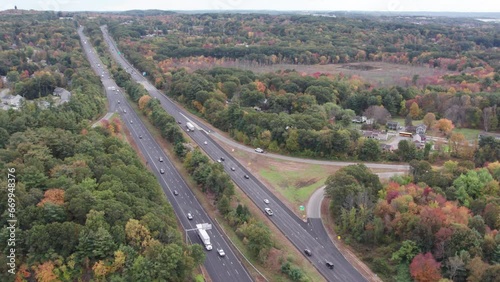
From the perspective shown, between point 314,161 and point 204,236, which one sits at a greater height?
point 314,161

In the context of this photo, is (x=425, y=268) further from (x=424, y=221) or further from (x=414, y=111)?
(x=414, y=111)

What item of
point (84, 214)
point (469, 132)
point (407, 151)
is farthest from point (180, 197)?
point (469, 132)

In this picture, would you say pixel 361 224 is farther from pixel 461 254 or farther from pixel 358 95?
pixel 358 95

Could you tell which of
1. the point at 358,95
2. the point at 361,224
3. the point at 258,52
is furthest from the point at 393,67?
the point at 361,224

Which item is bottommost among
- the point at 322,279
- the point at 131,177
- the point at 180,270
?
the point at 322,279

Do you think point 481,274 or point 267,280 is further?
point 267,280

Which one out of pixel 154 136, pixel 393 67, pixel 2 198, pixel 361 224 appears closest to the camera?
pixel 2 198

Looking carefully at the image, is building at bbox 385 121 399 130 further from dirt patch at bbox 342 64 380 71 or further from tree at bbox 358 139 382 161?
dirt patch at bbox 342 64 380 71

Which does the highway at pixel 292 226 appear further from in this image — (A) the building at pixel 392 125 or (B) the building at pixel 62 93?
(A) the building at pixel 392 125
